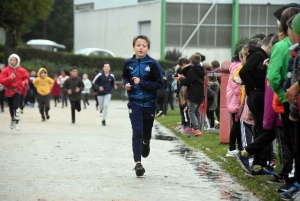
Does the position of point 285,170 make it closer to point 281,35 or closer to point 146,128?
point 281,35

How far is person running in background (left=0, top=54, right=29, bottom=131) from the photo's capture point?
1873 centimetres

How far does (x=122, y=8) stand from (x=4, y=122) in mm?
39946

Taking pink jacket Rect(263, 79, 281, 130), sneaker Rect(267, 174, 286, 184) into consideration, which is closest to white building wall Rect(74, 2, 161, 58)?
sneaker Rect(267, 174, 286, 184)

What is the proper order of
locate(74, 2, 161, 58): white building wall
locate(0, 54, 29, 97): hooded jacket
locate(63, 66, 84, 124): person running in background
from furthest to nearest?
locate(74, 2, 161, 58): white building wall
locate(63, 66, 84, 124): person running in background
locate(0, 54, 29, 97): hooded jacket

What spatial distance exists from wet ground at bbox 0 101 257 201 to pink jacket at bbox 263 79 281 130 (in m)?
0.85

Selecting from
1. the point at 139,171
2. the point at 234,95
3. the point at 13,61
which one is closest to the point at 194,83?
the point at 13,61

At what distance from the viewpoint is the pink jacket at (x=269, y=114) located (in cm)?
948

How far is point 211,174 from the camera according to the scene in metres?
11.1

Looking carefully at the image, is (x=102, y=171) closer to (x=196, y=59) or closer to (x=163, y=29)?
(x=196, y=59)

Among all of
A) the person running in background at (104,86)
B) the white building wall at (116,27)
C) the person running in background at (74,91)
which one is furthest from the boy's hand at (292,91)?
the white building wall at (116,27)

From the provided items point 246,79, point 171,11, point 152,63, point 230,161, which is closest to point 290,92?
point 246,79

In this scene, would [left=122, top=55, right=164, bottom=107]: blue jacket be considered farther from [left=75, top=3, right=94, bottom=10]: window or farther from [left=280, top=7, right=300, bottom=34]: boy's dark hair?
[left=75, top=3, right=94, bottom=10]: window

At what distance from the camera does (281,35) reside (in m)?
9.10

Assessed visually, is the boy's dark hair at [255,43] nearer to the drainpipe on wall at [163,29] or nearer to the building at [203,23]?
the drainpipe on wall at [163,29]
